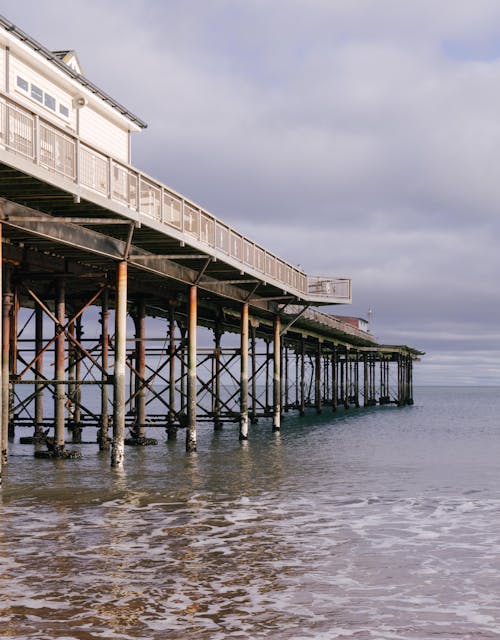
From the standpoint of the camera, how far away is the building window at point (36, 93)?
1004 inches

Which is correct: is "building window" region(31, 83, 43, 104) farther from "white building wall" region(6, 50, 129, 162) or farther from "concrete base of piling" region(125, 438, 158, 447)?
"concrete base of piling" region(125, 438, 158, 447)

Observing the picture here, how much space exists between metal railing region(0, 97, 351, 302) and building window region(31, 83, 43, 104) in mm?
2995

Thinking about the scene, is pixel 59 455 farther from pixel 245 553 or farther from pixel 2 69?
pixel 245 553

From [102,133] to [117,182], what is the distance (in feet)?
28.3

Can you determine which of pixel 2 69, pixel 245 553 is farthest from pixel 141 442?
pixel 245 553

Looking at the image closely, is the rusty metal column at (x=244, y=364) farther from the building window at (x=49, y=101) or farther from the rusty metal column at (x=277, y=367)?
the building window at (x=49, y=101)

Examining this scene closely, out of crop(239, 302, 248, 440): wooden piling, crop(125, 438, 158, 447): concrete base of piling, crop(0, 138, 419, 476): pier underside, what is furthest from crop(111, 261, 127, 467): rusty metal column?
crop(239, 302, 248, 440): wooden piling

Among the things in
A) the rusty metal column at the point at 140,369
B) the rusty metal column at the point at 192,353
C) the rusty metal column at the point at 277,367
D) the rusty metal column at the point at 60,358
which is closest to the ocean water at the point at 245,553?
the rusty metal column at the point at 60,358

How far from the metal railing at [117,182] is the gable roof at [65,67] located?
3.22 meters

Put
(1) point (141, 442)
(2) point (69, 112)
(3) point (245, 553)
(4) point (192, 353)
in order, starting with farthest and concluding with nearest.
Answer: (1) point (141, 442), (4) point (192, 353), (2) point (69, 112), (3) point (245, 553)

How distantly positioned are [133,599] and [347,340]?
62.0 meters

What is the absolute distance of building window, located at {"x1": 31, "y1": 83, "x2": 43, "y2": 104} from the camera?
25495 mm

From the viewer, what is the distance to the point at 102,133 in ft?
96.1

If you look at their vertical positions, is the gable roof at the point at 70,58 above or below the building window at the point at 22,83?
above
